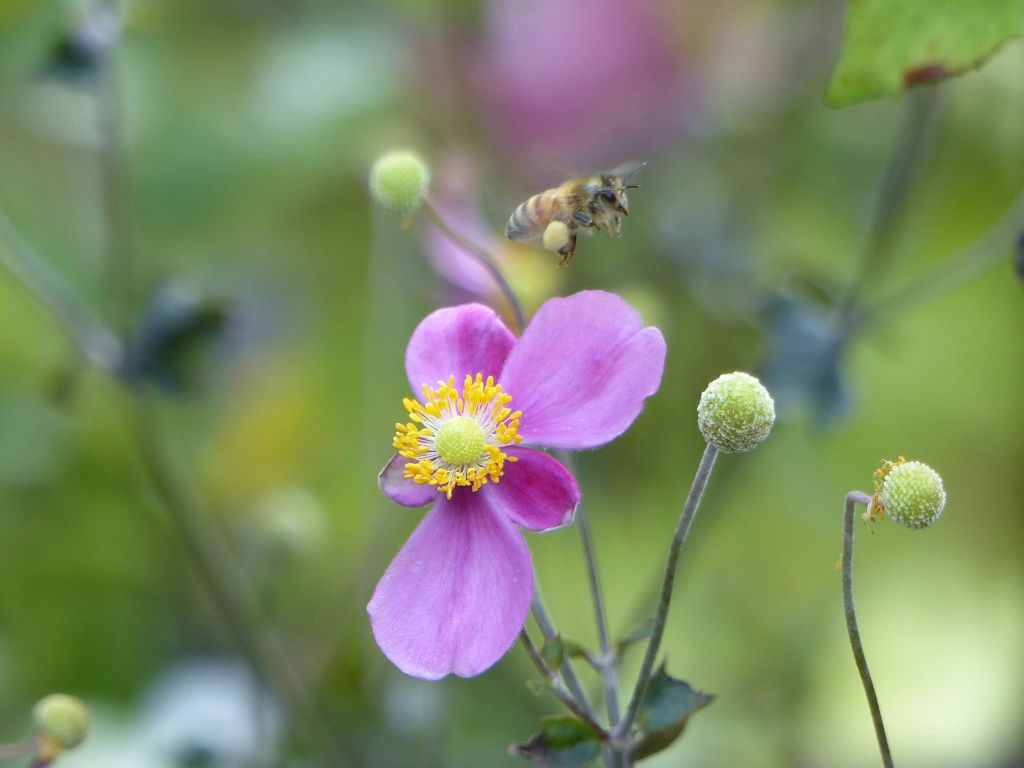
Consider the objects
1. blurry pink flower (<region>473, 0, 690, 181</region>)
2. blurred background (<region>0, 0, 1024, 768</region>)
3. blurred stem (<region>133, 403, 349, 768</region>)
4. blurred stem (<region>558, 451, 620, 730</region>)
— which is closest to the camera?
blurred stem (<region>558, 451, 620, 730</region>)

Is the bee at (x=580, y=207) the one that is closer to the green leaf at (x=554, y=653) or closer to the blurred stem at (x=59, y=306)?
the green leaf at (x=554, y=653)

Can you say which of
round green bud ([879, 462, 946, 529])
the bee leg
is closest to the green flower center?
the bee leg

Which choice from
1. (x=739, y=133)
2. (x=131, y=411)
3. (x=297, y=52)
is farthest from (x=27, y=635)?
(x=739, y=133)

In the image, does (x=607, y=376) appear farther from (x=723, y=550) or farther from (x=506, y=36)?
(x=506, y=36)

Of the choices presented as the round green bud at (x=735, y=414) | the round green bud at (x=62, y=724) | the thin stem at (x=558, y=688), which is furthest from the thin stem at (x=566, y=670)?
the round green bud at (x=62, y=724)

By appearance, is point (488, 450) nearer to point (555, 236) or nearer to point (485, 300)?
point (555, 236)

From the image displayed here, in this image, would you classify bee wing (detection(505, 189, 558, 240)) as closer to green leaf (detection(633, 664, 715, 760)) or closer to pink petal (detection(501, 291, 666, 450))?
pink petal (detection(501, 291, 666, 450))
